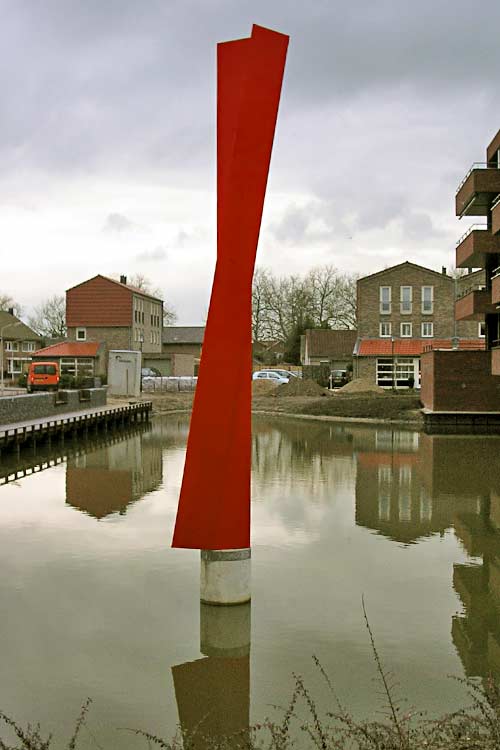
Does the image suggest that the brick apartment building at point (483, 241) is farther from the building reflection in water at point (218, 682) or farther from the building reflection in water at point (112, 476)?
the building reflection in water at point (218, 682)

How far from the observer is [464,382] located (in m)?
38.6

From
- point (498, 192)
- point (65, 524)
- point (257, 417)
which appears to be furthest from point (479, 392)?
point (65, 524)

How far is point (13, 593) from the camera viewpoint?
1142cm

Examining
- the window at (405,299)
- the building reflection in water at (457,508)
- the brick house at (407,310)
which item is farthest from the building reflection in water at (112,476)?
the window at (405,299)

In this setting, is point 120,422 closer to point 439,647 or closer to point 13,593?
point 13,593

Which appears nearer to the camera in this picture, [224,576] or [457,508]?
[224,576]

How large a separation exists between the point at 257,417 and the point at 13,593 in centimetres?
3747

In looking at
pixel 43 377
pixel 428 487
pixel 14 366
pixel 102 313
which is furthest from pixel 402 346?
pixel 14 366

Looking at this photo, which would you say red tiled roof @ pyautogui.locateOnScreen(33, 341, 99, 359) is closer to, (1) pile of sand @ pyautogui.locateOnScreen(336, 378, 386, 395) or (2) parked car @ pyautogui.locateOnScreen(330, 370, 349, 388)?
(2) parked car @ pyautogui.locateOnScreen(330, 370, 349, 388)

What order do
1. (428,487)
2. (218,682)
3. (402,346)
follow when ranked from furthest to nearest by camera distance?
1. (402,346)
2. (428,487)
3. (218,682)

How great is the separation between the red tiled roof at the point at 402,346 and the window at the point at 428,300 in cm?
207

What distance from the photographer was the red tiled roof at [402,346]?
188 feet

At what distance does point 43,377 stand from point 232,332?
4022cm

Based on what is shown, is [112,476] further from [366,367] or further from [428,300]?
[428,300]
